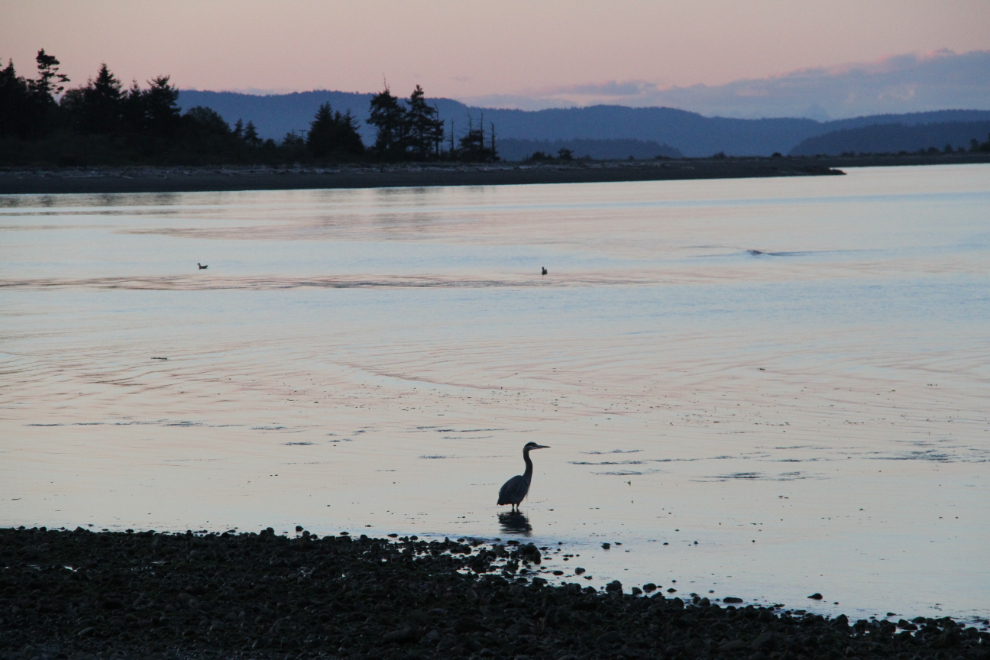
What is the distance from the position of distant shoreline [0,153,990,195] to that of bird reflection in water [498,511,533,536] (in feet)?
235

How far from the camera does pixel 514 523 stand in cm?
945

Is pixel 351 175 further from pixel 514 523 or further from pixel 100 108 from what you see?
pixel 514 523

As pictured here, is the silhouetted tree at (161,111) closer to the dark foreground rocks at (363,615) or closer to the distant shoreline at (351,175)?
the distant shoreline at (351,175)

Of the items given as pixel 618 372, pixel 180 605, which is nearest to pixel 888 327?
A: pixel 618 372

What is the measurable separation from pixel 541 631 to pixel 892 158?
156 metres

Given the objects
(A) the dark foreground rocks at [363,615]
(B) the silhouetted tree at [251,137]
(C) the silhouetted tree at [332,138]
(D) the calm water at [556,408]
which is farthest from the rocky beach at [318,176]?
(A) the dark foreground rocks at [363,615]

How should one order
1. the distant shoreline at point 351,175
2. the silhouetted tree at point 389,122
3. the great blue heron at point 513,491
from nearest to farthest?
the great blue heron at point 513,491, the distant shoreline at point 351,175, the silhouetted tree at point 389,122

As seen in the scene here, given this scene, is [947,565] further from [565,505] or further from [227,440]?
[227,440]

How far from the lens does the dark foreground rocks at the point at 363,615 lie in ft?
21.2

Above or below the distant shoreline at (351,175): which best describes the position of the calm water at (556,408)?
below

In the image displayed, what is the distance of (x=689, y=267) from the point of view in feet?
103

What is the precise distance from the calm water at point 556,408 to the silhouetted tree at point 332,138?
61.3 metres

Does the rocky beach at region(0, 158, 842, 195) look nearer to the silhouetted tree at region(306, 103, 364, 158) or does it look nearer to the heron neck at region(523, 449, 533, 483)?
the silhouetted tree at region(306, 103, 364, 158)

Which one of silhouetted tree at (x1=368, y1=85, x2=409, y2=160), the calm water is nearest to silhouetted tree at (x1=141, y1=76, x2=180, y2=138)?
silhouetted tree at (x1=368, y1=85, x2=409, y2=160)
